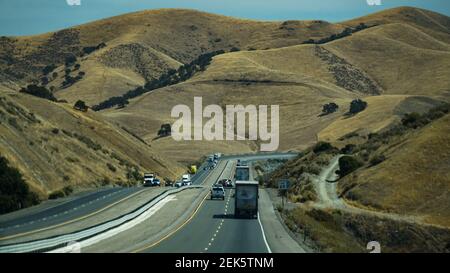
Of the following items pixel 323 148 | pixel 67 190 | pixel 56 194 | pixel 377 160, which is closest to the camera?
pixel 56 194

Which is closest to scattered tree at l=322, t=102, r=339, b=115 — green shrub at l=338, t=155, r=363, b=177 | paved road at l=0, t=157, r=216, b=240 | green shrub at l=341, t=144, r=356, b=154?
→ green shrub at l=341, t=144, r=356, b=154

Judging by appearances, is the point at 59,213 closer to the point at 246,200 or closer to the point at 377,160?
the point at 246,200

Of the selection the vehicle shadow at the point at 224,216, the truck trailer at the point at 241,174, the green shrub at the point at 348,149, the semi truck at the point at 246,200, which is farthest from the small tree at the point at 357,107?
the semi truck at the point at 246,200

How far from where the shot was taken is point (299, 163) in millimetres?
103312

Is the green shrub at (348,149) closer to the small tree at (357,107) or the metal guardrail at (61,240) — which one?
the metal guardrail at (61,240)

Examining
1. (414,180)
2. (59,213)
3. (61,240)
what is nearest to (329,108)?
(414,180)

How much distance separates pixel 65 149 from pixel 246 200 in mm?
38470

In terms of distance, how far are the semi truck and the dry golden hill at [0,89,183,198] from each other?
2009cm

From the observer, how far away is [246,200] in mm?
56031

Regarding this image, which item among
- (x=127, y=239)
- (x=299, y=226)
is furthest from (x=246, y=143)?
(x=127, y=239)

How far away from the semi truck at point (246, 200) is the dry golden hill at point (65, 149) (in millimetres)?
20093

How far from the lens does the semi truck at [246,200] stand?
5584cm

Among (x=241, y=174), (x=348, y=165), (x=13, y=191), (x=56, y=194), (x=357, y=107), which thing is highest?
(x=13, y=191)
